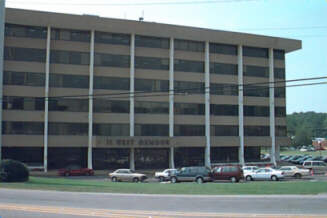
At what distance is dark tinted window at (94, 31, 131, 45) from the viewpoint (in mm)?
50469

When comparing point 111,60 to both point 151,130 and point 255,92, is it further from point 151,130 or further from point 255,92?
point 255,92

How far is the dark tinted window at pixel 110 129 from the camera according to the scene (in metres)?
49.0

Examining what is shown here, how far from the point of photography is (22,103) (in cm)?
4628

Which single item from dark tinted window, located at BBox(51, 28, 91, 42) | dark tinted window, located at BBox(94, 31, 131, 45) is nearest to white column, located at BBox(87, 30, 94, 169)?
dark tinted window, located at BBox(51, 28, 91, 42)

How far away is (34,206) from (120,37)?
39.1m

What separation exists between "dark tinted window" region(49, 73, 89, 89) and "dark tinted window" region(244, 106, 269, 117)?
82.7ft

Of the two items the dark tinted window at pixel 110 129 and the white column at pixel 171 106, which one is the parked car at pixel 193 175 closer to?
the dark tinted window at pixel 110 129

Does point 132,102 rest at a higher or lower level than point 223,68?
lower

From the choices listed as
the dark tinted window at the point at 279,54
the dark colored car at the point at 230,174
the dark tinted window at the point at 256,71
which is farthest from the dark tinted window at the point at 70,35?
the dark tinted window at the point at 279,54

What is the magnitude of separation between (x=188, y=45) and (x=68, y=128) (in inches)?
861

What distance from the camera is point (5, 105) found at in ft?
150

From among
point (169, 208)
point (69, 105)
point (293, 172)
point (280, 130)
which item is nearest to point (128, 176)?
point (69, 105)

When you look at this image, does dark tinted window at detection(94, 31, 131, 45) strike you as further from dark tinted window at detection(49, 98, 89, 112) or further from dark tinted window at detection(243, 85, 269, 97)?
dark tinted window at detection(243, 85, 269, 97)

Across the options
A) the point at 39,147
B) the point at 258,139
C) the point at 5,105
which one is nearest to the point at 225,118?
the point at 258,139
